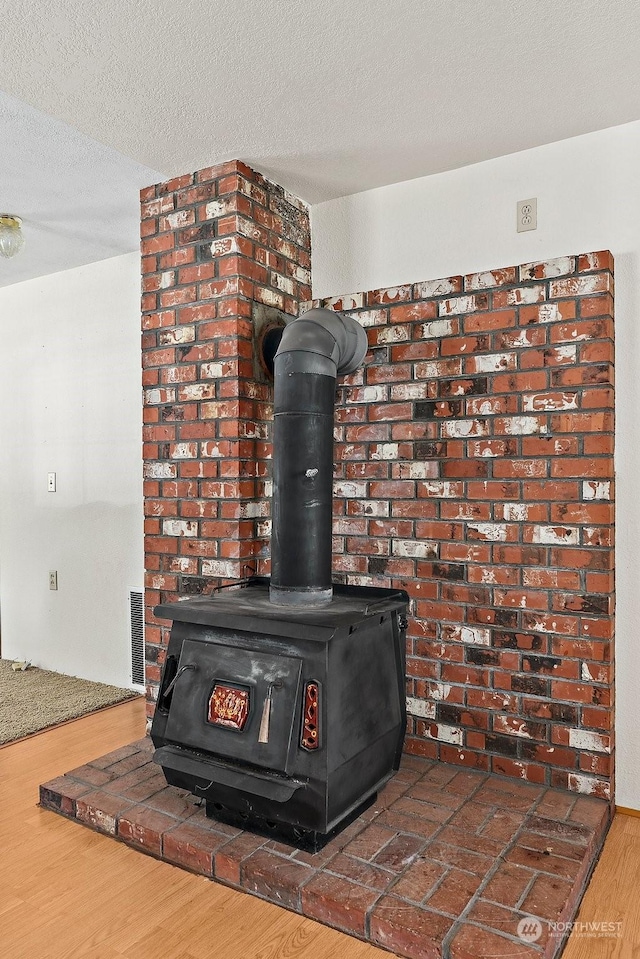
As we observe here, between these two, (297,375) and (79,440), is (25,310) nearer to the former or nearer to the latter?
(79,440)

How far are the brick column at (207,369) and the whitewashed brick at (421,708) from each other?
73 cm

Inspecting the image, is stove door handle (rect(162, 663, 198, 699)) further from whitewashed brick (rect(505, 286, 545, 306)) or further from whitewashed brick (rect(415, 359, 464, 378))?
whitewashed brick (rect(505, 286, 545, 306))

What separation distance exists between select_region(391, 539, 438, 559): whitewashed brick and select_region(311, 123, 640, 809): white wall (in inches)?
23.6

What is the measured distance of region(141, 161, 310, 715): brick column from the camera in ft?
7.66

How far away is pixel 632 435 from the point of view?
80.4 inches

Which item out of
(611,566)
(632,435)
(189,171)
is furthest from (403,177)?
(611,566)

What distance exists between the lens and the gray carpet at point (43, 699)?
282 cm

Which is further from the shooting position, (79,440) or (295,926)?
(79,440)

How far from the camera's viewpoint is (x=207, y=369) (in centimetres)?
239

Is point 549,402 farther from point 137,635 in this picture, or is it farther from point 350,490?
point 137,635

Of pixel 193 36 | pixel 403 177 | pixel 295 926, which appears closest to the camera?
pixel 295 926

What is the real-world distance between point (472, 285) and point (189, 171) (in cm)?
112

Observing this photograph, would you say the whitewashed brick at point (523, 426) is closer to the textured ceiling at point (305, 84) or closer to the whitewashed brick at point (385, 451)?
the whitewashed brick at point (385, 451)

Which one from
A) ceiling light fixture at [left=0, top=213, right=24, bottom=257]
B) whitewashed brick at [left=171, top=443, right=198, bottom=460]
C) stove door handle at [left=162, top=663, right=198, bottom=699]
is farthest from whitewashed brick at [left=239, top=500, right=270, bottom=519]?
ceiling light fixture at [left=0, top=213, right=24, bottom=257]
